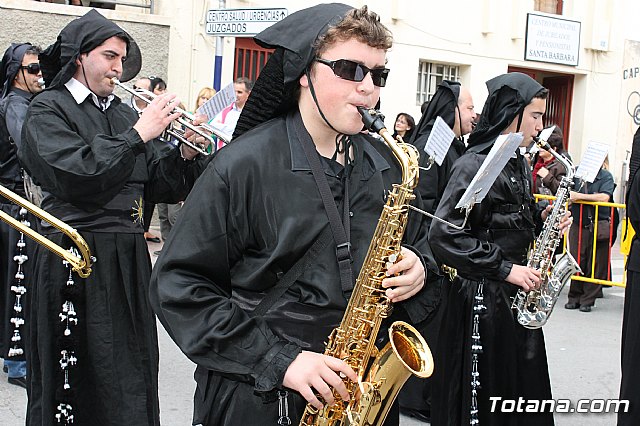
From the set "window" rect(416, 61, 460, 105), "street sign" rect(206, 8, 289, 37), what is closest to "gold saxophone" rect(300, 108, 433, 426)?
"street sign" rect(206, 8, 289, 37)

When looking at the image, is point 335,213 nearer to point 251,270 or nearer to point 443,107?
point 251,270

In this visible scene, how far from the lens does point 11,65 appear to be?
607cm

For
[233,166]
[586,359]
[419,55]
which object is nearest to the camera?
[233,166]

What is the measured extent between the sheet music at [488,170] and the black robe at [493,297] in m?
0.54

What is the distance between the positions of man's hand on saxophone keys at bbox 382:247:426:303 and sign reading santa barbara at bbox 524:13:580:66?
14.8 meters

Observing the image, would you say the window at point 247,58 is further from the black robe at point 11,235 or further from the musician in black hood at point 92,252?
the musician in black hood at point 92,252

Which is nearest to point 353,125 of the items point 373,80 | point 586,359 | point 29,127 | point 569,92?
point 373,80

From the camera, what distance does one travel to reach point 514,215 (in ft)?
14.8

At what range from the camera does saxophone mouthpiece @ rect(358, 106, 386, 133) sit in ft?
8.10

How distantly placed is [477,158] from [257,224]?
2.23 metres

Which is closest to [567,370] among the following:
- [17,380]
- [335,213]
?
[17,380]

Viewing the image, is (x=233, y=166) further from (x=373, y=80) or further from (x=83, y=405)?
(x=83, y=405)

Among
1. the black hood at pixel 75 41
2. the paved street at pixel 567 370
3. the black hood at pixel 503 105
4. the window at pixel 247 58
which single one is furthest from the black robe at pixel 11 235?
the window at pixel 247 58

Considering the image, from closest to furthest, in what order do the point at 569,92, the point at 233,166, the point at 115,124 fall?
the point at 233,166 → the point at 115,124 → the point at 569,92
